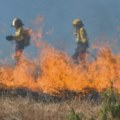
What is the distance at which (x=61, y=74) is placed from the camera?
12.0 m

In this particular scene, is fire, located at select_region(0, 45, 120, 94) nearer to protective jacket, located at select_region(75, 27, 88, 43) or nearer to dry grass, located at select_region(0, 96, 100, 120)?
protective jacket, located at select_region(75, 27, 88, 43)

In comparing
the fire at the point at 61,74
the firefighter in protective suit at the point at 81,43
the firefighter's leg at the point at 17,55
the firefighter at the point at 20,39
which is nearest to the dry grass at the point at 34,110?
the fire at the point at 61,74

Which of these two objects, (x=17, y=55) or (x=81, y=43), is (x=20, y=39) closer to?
(x=17, y=55)

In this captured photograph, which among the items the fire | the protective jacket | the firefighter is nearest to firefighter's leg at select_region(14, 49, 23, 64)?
the firefighter

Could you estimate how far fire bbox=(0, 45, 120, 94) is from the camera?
1181cm

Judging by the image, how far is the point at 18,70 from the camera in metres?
13.2

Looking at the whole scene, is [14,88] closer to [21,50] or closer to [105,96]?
[21,50]

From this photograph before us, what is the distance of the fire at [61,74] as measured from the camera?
465 inches

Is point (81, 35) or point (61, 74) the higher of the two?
point (81, 35)

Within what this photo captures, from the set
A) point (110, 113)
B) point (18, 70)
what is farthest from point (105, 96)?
point (18, 70)

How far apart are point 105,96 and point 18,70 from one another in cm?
813

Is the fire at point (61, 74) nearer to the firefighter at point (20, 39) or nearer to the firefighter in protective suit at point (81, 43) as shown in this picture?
the firefighter in protective suit at point (81, 43)

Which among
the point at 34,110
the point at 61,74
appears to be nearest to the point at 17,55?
the point at 61,74

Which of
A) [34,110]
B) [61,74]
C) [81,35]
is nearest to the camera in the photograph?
[34,110]
